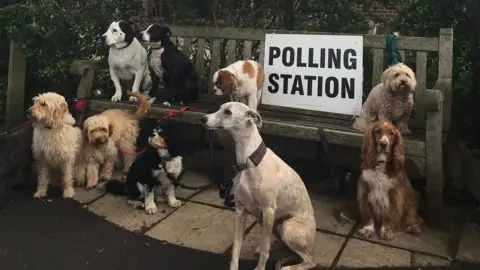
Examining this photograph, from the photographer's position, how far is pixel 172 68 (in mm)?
5047

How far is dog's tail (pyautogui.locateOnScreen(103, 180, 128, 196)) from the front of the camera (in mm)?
4621

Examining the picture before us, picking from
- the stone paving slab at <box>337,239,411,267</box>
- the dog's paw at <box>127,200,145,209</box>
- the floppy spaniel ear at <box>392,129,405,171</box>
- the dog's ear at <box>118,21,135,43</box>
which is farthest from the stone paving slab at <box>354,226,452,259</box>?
the dog's ear at <box>118,21,135,43</box>

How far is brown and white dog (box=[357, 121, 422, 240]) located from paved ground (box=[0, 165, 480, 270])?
0.43 feet

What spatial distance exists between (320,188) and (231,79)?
156cm

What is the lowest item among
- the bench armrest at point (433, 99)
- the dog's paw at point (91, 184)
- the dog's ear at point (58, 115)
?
the dog's paw at point (91, 184)

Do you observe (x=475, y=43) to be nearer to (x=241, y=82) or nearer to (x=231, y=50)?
(x=241, y=82)

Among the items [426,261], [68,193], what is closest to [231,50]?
[68,193]

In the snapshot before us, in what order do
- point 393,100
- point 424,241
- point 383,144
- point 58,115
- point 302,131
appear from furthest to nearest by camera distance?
point 58,115 → point 302,131 → point 393,100 → point 424,241 → point 383,144

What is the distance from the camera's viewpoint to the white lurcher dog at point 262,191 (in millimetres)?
3018

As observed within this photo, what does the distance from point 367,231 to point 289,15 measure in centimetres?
317

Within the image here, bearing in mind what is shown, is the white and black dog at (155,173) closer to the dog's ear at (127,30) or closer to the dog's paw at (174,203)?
the dog's paw at (174,203)

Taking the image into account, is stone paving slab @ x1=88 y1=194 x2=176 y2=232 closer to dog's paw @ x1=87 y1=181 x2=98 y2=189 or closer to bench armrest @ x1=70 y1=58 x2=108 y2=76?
dog's paw @ x1=87 y1=181 x2=98 y2=189

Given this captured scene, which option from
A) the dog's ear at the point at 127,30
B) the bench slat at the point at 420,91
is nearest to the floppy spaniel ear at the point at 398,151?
the bench slat at the point at 420,91

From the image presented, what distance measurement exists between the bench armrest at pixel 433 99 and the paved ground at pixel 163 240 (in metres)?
1.03
